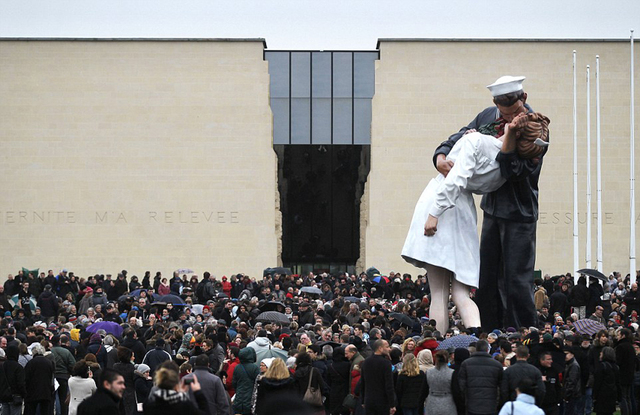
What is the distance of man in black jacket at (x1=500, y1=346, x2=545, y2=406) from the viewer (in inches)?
427

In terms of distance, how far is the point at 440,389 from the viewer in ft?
37.8

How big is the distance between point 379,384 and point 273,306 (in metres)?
8.51

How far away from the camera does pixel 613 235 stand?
1506 inches

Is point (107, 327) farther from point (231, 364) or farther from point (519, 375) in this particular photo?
point (519, 375)

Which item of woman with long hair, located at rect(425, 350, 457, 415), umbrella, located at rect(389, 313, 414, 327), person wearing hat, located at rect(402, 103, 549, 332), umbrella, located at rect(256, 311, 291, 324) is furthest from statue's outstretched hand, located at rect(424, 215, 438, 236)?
woman with long hair, located at rect(425, 350, 457, 415)

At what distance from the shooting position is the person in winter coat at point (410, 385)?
1187cm

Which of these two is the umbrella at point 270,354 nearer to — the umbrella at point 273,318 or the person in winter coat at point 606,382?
the umbrella at point 273,318

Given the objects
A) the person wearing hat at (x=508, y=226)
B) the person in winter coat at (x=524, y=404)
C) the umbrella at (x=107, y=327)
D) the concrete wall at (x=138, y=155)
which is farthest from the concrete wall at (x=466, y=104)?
the person in winter coat at (x=524, y=404)

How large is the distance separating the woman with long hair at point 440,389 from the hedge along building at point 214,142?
26461 millimetres

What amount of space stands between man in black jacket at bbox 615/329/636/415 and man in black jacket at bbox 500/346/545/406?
3.60 meters

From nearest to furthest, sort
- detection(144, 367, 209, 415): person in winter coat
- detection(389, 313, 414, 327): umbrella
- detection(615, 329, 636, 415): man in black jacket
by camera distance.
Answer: detection(144, 367, 209, 415): person in winter coat
detection(615, 329, 636, 415): man in black jacket
detection(389, 313, 414, 327): umbrella

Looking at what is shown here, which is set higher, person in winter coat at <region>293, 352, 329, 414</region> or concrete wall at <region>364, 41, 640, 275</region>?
concrete wall at <region>364, 41, 640, 275</region>

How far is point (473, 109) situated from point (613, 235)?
6.78 m

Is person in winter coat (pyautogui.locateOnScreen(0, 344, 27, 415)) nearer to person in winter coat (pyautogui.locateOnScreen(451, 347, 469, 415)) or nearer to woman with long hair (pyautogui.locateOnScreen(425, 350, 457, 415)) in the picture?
woman with long hair (pyautogui.locateOnScreen(425, 350, 457, 415))
